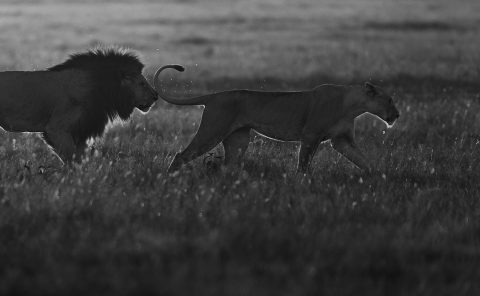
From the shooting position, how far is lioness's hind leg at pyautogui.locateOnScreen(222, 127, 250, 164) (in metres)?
8.21

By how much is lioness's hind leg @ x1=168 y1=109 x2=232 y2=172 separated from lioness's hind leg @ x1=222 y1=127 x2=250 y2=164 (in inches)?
10.3

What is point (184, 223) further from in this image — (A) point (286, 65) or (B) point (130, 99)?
(A) point (286, 65)

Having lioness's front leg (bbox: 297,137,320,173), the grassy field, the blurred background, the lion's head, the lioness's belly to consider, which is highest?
the blurred background

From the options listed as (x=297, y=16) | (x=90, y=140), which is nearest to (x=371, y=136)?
(x=90, y=140)

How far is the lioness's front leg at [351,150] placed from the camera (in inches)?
322

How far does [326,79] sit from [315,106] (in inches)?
398

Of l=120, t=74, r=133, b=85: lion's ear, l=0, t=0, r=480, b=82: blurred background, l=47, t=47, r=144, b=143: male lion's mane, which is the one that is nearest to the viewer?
l=47, t=47, r=144, b=143: male lion's mane

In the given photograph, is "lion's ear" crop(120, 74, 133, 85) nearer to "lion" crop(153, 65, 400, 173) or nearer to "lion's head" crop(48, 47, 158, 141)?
"lion's head" crop(48, 47, 158, 141)

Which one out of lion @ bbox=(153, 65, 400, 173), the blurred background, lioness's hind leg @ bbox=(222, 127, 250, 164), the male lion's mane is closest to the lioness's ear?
lion @ bbox=(153, 65, 400, 173)

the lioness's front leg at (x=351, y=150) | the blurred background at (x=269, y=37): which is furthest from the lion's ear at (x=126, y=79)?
the lioness's front leg at (x=351, y=150)

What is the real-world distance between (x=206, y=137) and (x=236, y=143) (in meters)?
0.40

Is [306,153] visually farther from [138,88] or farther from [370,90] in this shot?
[138,88]

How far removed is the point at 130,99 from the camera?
8.84 meters

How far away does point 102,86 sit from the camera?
8594 mm
